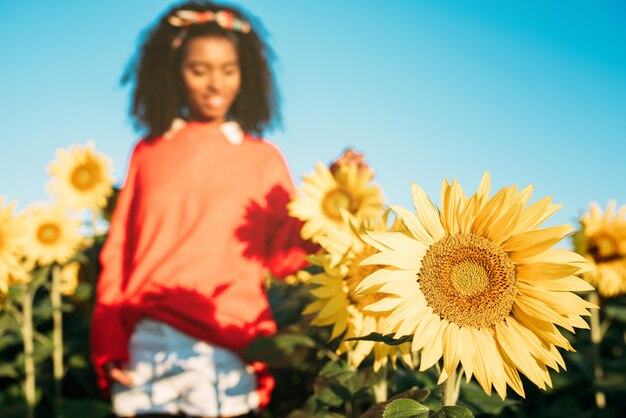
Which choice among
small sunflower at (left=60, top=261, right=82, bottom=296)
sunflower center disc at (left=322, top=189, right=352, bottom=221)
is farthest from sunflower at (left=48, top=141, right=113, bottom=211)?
sunflower center disc at (left=322, top=189, right=352, bottom=221)

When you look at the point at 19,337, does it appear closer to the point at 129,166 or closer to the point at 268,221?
the point at 129,166

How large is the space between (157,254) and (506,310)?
226 cm

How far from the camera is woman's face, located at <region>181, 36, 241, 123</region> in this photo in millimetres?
3812

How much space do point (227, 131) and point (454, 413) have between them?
277 cm

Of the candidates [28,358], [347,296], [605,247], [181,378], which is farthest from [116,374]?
[605,247]

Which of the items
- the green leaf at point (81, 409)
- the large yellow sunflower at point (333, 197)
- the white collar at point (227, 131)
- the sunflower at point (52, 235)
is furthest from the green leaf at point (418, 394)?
the sunflower at point (52, 235)

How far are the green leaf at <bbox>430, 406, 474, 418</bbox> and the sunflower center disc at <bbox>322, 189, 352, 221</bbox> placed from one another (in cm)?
175

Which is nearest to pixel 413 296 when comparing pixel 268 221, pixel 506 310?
pixel 506 310

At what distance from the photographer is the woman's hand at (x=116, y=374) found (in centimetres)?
328

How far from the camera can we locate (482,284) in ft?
5.40

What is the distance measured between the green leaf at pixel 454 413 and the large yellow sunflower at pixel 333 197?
1693mm

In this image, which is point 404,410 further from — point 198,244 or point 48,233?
point 48,233

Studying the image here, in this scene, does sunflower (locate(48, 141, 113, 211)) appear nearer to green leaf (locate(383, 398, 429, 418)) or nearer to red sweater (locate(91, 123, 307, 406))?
red sweater (locate(91, 123, 307, 406))

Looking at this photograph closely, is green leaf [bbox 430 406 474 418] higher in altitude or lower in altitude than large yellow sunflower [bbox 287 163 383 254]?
lower
